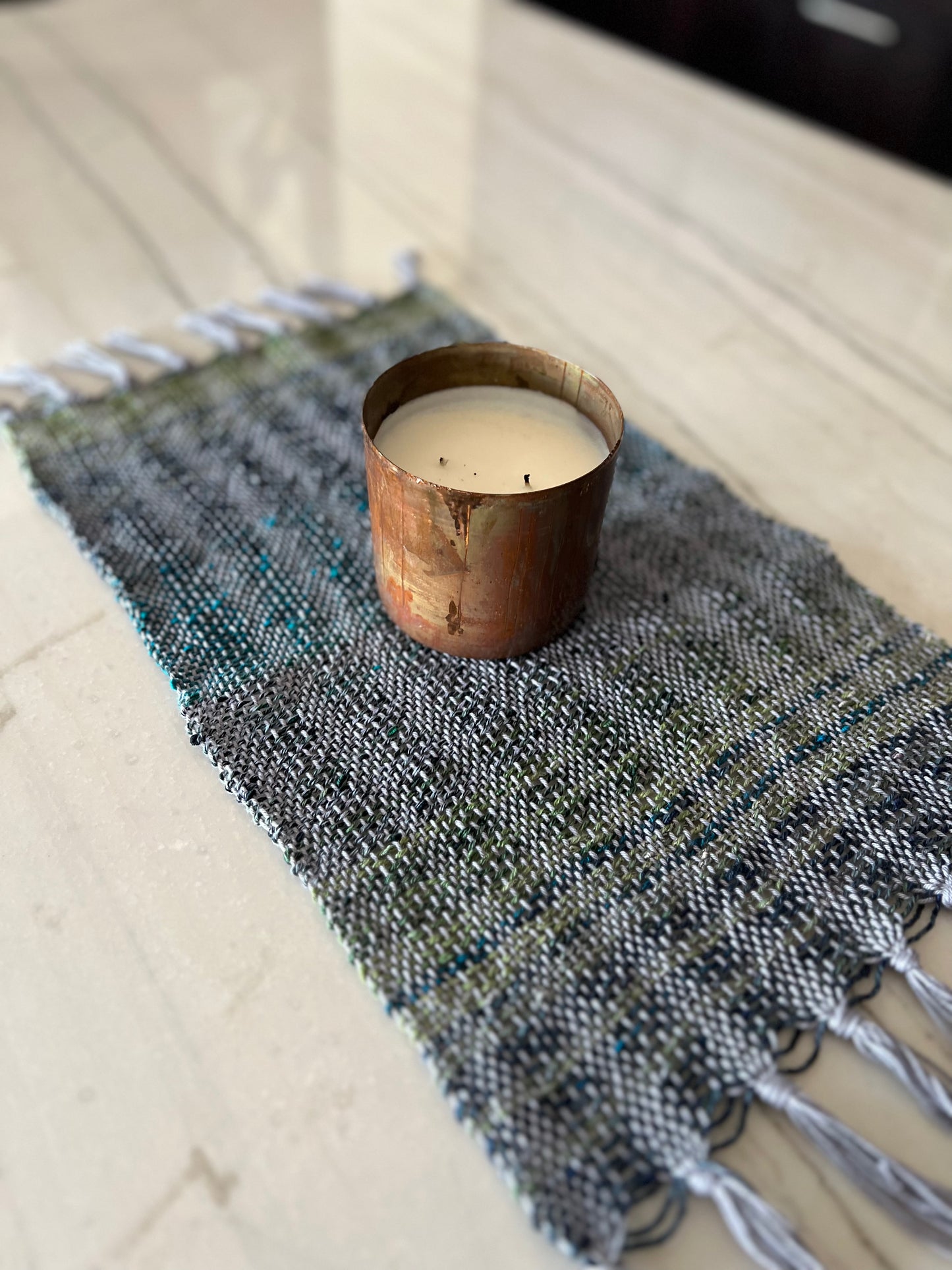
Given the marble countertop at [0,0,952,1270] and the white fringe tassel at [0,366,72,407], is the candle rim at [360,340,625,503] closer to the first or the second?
the marble countertop at [0,0,952,1270]

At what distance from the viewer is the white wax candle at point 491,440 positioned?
434mm

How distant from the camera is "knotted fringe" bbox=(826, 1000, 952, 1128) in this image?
1.09 ft

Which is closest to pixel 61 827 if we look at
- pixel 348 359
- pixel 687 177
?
pixel 348 359

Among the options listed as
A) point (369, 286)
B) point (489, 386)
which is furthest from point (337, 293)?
point (489, 386)

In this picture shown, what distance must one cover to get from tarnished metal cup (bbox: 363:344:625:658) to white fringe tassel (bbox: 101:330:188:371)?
26cm

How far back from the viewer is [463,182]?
34.8 inches

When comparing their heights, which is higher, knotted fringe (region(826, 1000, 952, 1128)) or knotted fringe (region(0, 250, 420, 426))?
knotted fringe (region(826, 1000, 952, 1128))

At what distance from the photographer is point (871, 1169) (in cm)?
32

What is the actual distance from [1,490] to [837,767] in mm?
468

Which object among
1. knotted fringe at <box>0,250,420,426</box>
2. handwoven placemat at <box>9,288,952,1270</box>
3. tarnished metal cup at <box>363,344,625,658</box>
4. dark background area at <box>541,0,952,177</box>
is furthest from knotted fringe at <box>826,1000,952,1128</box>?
dark background area at <box>541,0,952,177</box>

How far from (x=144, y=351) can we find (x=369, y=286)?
0.18 meters

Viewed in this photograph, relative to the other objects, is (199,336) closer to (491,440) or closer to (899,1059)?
(491,440)

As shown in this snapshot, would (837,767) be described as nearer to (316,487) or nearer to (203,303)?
(316,487)

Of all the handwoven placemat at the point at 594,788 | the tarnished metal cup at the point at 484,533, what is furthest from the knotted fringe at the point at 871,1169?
the tarnished metal cup at the point at 484,533
